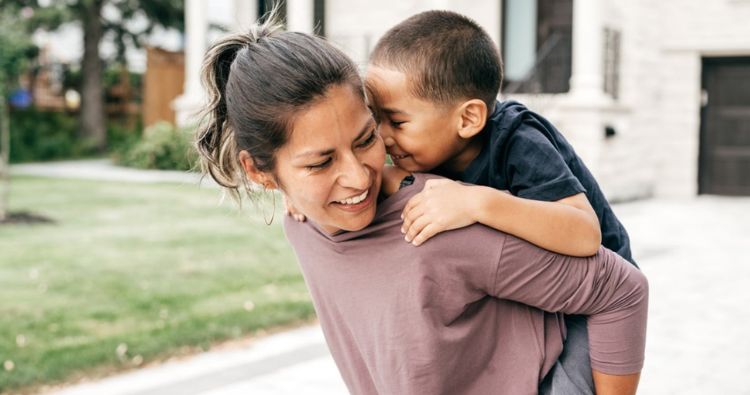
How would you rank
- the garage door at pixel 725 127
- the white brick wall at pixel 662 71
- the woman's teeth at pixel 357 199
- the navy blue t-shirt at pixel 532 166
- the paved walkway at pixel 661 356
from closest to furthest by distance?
the woman's teeth at pixel 357 199 < the navy blue t-shirt at pixel 532 166 < the paved walkway at pixel 661 356 < the white brick wall at pixel 662 71 < the garage door at pixel 725 127

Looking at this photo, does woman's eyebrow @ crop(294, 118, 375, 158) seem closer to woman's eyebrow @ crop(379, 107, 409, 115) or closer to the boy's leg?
woman's eyebrow @ crop(379, 107, 409, 115)

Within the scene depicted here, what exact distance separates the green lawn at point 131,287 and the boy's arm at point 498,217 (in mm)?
1652

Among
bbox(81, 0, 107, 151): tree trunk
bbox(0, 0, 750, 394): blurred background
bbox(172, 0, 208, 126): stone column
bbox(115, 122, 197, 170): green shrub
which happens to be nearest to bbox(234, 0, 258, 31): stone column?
bbox(0, 0, 750, 394): blurred background

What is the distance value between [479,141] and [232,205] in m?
5.81

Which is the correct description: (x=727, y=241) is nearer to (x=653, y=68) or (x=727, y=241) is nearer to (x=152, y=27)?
(x=653, y=68)

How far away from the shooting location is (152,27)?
76.0 ft

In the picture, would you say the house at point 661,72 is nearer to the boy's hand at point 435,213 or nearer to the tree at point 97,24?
the tree at point 97,24

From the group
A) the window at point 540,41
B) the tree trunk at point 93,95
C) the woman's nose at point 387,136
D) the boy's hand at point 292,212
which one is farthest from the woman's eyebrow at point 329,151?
the tree trunk at point 93,95

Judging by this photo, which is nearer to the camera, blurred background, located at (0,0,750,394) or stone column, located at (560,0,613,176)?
blurred background, located at (0,0,750,394)

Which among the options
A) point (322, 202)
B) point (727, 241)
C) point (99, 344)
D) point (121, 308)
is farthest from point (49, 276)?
point (727, 241)

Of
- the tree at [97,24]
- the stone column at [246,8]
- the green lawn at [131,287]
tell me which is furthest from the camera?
the tree at [97,24]

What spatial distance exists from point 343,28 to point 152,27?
812 centimetres

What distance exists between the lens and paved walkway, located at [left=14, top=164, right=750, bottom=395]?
15.2 feet

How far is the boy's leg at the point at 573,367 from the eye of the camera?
1706 millimetres
